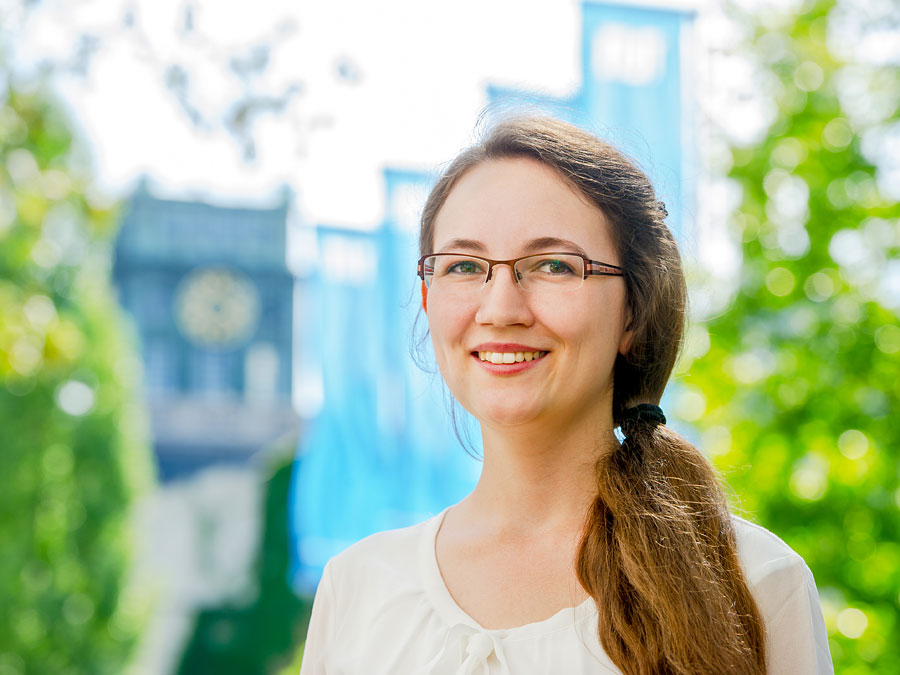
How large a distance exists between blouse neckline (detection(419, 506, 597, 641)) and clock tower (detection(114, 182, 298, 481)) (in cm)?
1305

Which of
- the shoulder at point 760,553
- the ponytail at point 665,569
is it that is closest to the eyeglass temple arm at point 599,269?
the ponytail at point 665,569

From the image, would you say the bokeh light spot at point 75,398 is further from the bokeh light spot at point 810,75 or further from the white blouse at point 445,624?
the white blouse at point 445,624

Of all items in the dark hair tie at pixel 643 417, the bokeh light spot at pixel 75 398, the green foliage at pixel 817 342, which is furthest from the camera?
the bokeh light spot at pixel 75 398

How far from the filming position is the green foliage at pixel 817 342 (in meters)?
6.02

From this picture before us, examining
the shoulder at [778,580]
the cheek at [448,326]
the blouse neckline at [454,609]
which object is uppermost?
the cheek at [448,326]

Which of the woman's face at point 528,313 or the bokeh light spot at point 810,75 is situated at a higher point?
the bokeh light spot at point 810,75

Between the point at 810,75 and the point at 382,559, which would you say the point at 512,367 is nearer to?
the point at 382,559

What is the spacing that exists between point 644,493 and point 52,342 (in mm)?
3383

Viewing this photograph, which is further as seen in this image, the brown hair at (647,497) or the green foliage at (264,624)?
the green foliage at (264,624)

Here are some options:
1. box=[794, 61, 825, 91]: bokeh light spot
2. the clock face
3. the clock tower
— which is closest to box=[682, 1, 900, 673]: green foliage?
box=[794, 61, 825, 91]: bokeh light spot

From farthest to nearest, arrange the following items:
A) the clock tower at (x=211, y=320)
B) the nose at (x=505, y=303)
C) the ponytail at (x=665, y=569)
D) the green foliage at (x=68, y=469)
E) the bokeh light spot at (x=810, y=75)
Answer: the clock tower at (x=211, y=320)
the green foliage at (x=68, y=469)
the bokeh light spot at (x=810, y=75)
the nose at (x=505, y=303)
the ponytail at (x=665, y=569)

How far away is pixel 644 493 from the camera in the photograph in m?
1.43

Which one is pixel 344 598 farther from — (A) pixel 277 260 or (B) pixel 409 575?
(A) pixel 277 260

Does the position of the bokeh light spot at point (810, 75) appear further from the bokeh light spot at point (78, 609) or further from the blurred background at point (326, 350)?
the bokeh light spot at point (78, 609)
